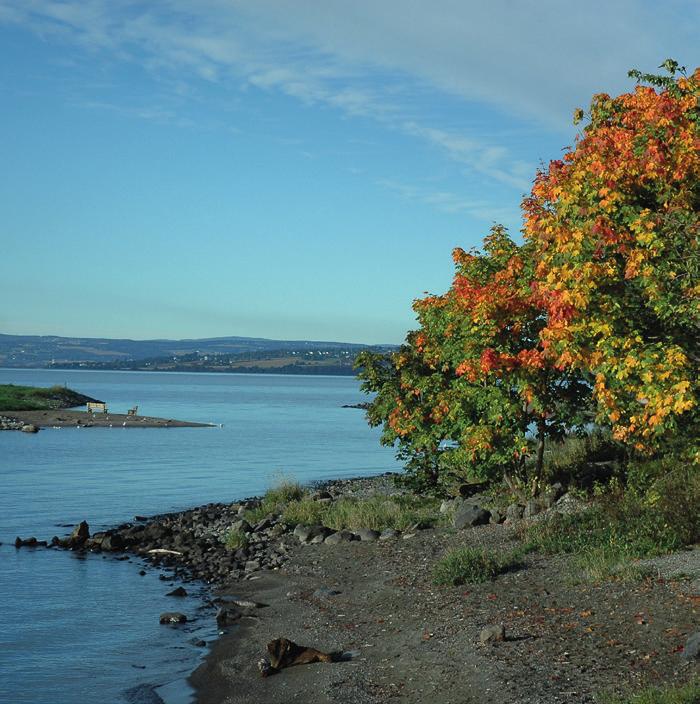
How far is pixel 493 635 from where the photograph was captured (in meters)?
14.8

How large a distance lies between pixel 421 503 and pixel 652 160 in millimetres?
16749

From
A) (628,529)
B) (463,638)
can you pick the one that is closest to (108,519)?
(628,529)

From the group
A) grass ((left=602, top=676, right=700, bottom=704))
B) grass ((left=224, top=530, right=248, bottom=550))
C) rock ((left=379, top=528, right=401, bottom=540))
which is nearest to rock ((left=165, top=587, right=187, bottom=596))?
grass ((left=224, top=530, right=248, bottom=550))

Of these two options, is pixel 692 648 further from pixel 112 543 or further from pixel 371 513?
pixel 112 543

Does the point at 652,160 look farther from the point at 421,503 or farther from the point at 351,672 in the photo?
the point at 421,503

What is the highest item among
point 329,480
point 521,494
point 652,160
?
point 652,160

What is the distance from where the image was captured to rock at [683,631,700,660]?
12508 millimetres

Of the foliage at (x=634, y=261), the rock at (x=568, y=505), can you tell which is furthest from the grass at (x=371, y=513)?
the foliage at (x=634, y=261)

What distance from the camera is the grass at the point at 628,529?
17.8m

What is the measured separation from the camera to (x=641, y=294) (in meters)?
15.8

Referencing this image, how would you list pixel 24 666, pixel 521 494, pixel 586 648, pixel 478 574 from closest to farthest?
pixel 586 648, pixel 24 666, pixel 478 574, pixel 521 494

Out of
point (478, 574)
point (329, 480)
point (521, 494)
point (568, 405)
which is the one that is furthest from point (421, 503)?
point (329, 480)

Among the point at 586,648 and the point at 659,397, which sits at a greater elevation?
the point at 659,397

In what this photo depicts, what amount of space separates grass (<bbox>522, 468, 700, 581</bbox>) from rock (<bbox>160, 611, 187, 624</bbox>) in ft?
25.9
